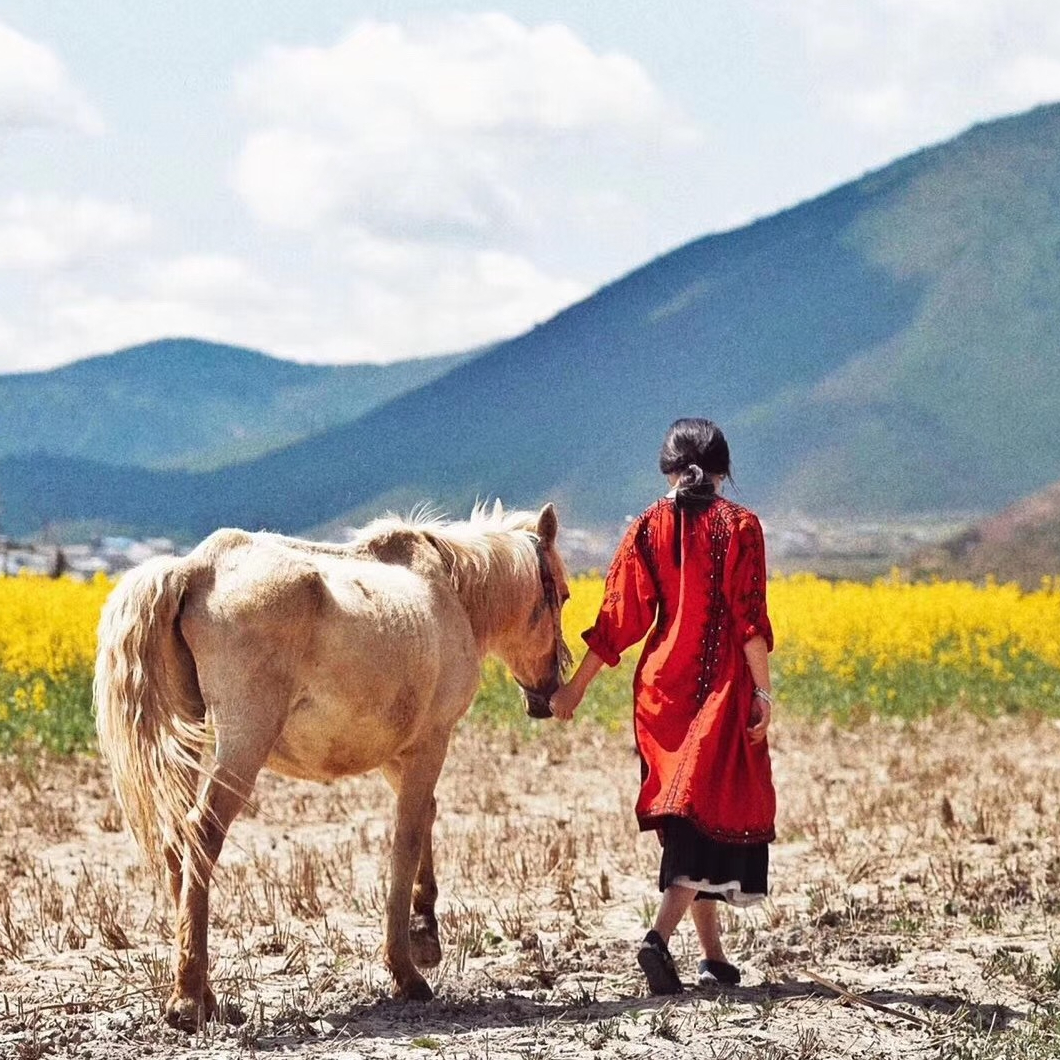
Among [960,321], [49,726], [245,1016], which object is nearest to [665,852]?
[245,1016]

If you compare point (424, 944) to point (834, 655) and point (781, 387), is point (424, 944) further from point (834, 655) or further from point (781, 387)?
point (781, 387)

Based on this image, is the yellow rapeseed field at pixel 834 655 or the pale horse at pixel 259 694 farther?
the yellow rapeseed field at pixel 834 655

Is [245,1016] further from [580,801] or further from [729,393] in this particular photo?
[729,393]

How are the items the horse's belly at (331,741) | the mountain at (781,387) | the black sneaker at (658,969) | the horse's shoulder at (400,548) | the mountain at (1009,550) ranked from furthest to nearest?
the mountain at (781,387)
the mountain at (1009,550)
the horse's shoulder at (400,548)
the black sneaker at (658,969)
the horse's belly at (331,741)

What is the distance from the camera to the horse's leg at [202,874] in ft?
15.6

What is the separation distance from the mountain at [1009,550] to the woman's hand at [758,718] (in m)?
42.9

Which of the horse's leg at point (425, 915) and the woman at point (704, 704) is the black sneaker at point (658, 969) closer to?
the woman at point (704, 704)

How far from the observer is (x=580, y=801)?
1015 centimetres

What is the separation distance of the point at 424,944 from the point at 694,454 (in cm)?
187

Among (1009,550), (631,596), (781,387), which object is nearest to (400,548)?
(631,596)

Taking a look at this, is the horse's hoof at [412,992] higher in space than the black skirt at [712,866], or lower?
lower

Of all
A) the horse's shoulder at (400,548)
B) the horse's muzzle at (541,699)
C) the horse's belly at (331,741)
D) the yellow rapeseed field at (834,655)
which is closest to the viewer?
the horse's belly at (331,741)

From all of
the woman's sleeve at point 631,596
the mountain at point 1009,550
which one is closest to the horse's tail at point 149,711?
the woman's sleeve at point 631,596

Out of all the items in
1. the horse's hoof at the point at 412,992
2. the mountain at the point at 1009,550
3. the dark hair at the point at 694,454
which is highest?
the mountain at the point at 1009,550
